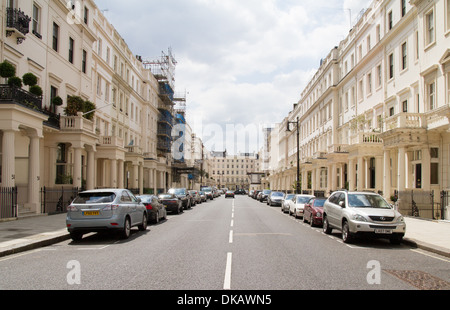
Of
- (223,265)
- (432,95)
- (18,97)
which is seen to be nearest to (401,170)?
(432,95)

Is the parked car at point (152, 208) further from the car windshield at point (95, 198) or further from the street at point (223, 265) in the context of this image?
the car windshield at point (95, 198)

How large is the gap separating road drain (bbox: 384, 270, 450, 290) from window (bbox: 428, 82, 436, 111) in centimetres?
1598

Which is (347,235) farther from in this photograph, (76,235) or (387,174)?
(387,174)

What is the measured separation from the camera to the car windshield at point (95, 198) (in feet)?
42.1

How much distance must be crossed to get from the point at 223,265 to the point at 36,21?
796 inches

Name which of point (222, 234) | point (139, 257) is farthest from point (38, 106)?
point (139, 257)

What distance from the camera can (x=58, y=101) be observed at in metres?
23.2

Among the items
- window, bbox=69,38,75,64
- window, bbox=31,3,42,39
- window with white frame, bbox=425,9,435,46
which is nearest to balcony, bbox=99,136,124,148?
window, bbox=69,38,75,64

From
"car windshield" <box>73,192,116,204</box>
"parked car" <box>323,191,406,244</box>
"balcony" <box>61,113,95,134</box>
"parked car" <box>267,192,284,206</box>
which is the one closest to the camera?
"parked car" <box>323,191,406,244</box>

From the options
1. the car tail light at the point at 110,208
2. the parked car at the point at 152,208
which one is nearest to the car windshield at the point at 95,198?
the car tail light at the point at 110,208

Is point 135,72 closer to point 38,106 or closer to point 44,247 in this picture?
point 38,106

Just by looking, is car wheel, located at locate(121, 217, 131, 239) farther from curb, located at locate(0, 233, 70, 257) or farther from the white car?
the white car

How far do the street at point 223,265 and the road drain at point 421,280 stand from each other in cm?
2

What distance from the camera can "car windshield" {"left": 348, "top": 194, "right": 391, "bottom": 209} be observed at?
43.3 feet
